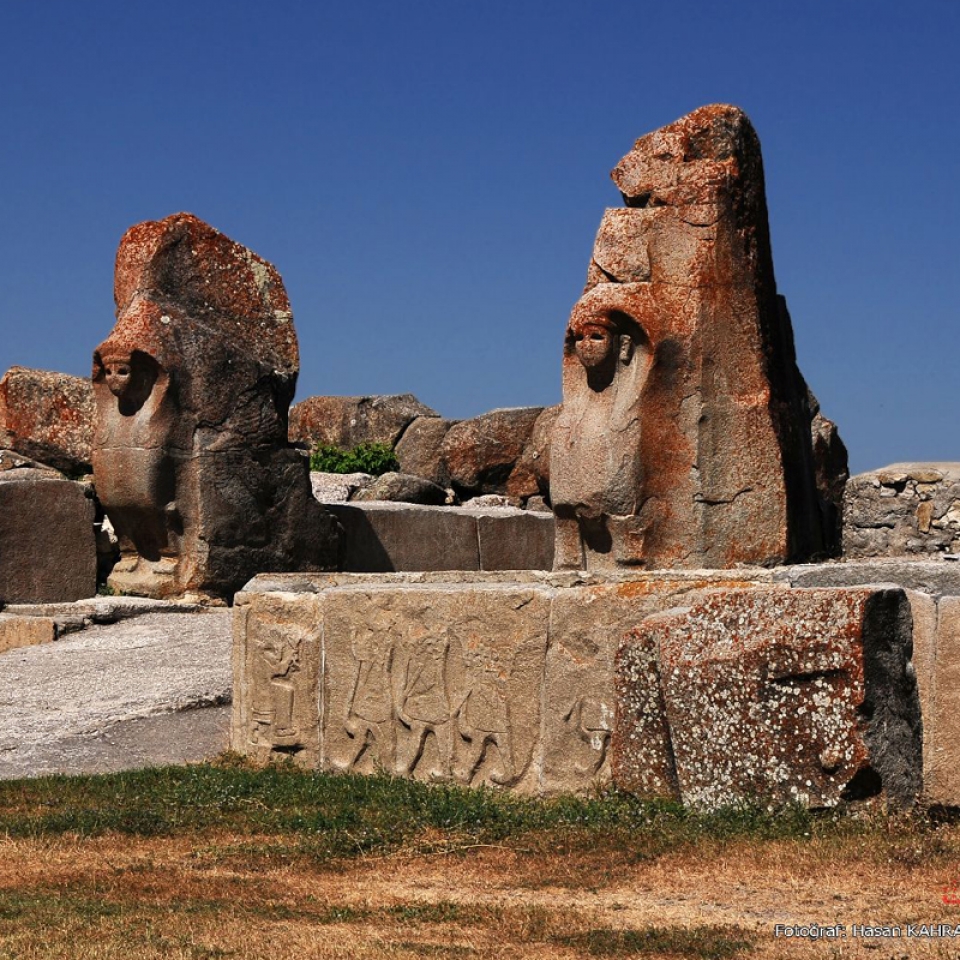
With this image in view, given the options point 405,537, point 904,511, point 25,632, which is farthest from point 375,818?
point 405,537

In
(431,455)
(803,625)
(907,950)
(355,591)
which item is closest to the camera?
(907,950)

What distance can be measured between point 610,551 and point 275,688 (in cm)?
307

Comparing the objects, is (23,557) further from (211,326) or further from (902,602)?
(902,602)

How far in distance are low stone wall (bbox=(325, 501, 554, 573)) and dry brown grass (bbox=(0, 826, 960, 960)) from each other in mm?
7833

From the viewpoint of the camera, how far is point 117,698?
366 inches

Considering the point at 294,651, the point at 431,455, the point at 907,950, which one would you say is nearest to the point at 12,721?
the point at 294,651

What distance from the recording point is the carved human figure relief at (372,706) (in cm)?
717

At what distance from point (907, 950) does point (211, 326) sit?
367 inches

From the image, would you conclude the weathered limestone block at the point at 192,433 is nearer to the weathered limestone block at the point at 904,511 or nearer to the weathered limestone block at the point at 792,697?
the weathered limestone block at the point at 904,511

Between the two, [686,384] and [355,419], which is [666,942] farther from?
[355,419]

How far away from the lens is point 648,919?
4719 millimetres

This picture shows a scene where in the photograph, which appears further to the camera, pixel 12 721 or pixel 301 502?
pixel 301 502

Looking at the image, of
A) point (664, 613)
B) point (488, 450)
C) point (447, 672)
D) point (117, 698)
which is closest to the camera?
point (664, 613)

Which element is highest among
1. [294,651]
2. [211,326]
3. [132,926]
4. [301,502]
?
[211,326]
